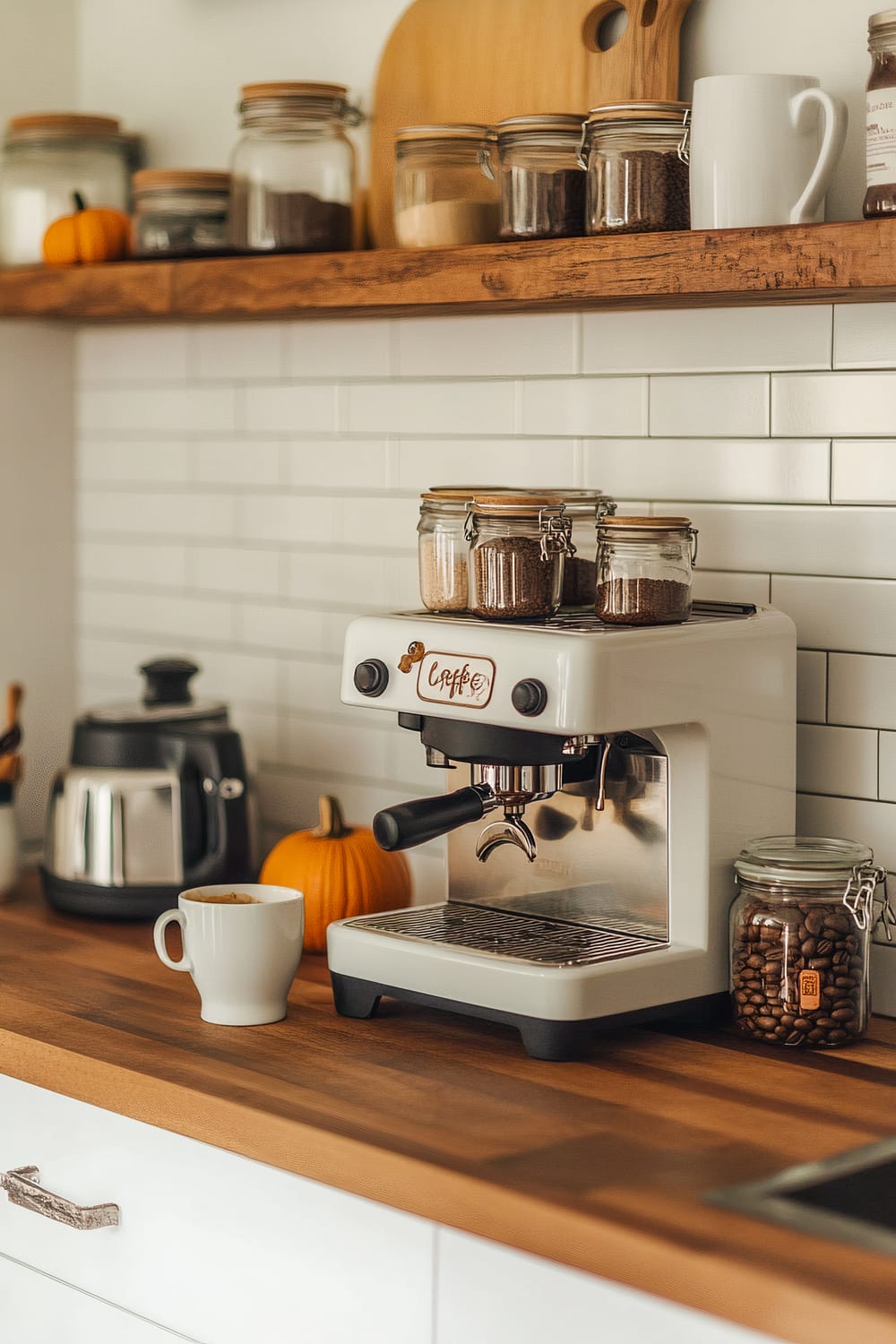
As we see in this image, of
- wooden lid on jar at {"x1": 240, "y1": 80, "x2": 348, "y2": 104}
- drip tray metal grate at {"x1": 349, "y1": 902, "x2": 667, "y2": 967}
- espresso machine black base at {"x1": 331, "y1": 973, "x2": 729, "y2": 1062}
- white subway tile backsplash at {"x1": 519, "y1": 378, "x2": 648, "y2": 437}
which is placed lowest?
espresso machine black base at {"x1": 331, "y1": 973, "x2": 729, "y2": 1062}

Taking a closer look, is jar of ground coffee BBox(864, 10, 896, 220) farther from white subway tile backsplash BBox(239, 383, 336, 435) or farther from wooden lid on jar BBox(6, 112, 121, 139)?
wooden lid on jar BBox(6, 112, 121, 139)

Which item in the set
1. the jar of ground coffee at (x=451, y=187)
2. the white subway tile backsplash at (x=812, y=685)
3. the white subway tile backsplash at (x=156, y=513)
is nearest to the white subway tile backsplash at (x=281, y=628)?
the white subway tile backsplash at (x=156, y=513)

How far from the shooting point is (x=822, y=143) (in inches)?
56.9

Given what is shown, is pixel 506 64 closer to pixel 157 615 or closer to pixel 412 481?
pixel 412 481

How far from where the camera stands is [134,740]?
1.92 m

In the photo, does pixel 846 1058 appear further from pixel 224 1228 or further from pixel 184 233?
pixel 184 233

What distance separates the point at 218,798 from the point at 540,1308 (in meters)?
0.89

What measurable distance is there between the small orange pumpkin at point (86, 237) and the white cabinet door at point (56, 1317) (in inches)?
44.1

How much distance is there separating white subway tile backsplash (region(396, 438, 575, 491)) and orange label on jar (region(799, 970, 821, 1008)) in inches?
24.1

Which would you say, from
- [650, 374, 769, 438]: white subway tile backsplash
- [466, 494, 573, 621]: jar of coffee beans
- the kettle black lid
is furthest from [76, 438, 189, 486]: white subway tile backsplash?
[466, 494, 573, 621]: jar of coffee beans

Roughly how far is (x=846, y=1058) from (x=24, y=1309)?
0.75 meters

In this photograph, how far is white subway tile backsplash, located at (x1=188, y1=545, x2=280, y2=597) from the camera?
6.99 feet

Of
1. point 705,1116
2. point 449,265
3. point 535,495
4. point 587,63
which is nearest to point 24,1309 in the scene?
point 705,1116

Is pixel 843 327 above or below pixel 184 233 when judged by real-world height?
below
